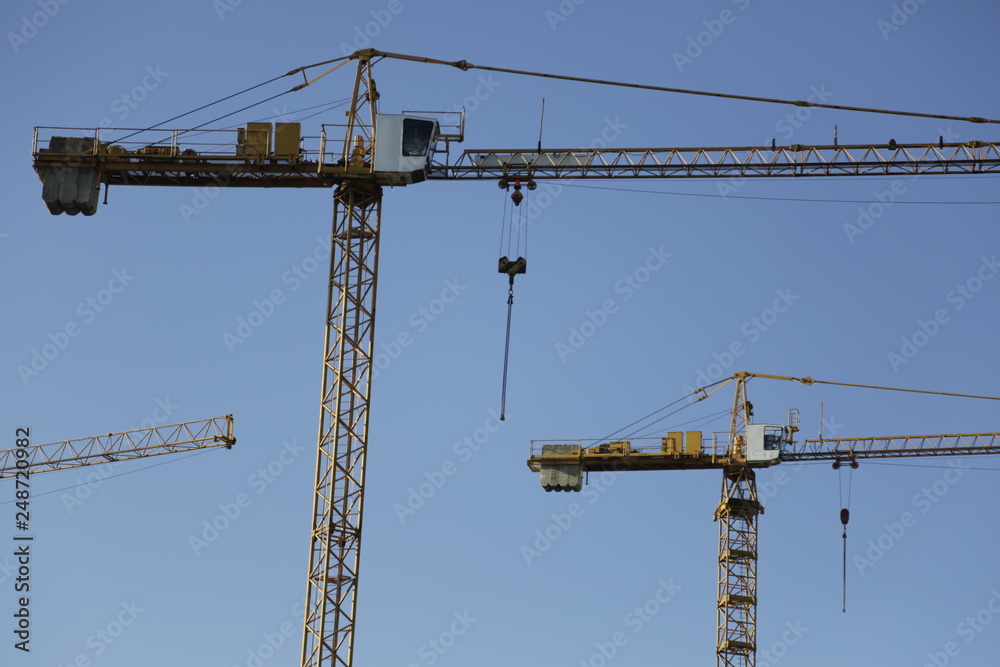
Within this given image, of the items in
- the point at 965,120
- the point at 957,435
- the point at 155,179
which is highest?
the point at 965,120

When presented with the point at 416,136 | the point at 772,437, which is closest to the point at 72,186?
the point at 416,136

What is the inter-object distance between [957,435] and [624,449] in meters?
19.1

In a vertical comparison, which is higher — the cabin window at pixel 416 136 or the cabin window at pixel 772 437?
the cabin window at pixel 416 136

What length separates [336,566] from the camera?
79.4 meters

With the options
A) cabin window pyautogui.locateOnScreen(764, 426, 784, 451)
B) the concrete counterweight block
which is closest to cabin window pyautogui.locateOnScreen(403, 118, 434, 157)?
the concrete counterweight block

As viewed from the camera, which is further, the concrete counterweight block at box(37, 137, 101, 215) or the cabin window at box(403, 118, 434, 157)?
the concrete counterweight block at box(37, 137, 101, 215)

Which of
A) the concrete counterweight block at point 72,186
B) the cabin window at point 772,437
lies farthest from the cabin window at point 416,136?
the cabin window at point 772,437

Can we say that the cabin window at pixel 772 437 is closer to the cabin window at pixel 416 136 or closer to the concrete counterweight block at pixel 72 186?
the cabin window at pixel 416 136

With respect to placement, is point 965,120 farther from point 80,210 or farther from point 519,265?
point 80,210

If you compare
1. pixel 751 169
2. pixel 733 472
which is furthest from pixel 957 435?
pixel 751 169

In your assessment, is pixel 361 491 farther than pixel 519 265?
No

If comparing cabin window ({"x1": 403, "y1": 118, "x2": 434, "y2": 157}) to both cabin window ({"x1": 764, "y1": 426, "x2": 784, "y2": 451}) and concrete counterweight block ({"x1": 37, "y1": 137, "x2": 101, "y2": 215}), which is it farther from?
cabin window ({"x1": 764, "y1": 426, "x2": 784, "y2": 451})

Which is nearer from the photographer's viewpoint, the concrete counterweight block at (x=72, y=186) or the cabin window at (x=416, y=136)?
Result: the cabin window at (x=416, y=136)

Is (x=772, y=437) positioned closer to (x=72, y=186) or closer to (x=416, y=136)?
(x=416, y=136)
